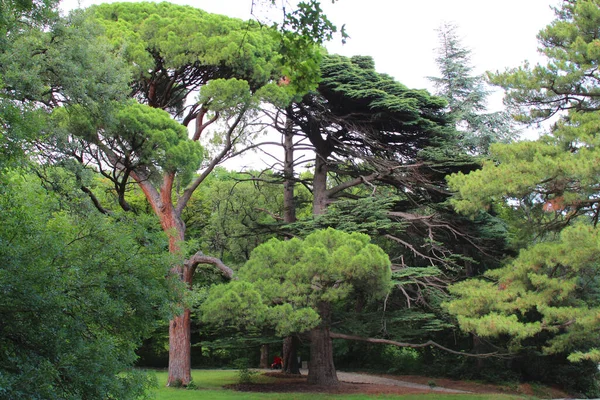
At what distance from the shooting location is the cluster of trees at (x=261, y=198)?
489 cm

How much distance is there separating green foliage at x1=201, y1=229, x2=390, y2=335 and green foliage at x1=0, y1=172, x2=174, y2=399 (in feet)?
13.4

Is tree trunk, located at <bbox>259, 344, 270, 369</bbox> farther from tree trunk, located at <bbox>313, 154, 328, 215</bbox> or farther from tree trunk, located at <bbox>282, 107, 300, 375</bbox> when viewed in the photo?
tree trunk, located at <bbox>313, 154, 328, 215</bbox>

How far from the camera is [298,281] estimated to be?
10508mm

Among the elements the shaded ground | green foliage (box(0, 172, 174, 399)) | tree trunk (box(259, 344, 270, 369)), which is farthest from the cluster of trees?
tree trunk (box(259, 344, 270, 369))

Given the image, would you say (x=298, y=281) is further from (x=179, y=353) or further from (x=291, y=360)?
(x=291, y=360)

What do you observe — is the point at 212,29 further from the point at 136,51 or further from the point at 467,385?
the point at 467,385

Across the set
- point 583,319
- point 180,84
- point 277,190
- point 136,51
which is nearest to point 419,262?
point 277,190

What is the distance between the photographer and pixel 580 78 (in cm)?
1046

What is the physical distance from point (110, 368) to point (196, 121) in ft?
30.0

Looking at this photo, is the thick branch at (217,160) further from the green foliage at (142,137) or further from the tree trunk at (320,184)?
the tree trunk at (320,184)

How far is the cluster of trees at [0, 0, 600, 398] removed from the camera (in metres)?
4.89

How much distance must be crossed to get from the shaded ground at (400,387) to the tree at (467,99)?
22.6ft

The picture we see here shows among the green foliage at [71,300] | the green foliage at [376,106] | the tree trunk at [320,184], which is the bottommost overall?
the green foliage at [71,300]

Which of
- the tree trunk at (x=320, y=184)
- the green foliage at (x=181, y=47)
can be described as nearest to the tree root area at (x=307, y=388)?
the tree trunk at (x=320, y=184)
